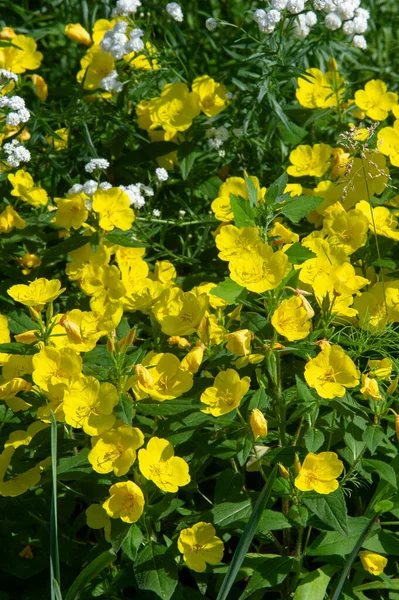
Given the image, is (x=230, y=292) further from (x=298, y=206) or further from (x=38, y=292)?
(x=38, y=292)

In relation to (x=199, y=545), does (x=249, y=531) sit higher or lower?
higher

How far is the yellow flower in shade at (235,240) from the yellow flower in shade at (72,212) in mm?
554

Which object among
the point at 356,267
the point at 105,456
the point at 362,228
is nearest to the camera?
the point at 105,456

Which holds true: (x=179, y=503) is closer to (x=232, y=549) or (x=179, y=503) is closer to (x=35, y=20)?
(x=232, y=549)

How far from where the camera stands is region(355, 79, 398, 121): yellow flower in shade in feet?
9.41

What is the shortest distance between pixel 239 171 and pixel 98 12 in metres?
1.31

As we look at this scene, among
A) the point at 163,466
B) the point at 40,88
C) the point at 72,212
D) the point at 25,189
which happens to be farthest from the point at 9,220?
the point at 163,466

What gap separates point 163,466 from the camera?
191 cm

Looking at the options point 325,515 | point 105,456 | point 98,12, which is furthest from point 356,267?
point 98,12

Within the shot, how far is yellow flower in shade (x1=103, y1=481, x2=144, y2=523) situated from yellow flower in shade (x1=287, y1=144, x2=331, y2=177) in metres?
1.27

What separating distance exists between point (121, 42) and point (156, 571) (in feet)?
5.80

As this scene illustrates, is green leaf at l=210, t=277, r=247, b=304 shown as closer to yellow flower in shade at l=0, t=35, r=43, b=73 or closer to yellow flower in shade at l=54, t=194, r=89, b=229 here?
yellow flower in shade at l=54, t=194, r=89, b=229

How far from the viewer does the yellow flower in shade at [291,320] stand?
Answer: 6.28 feet

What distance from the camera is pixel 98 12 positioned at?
394cm
